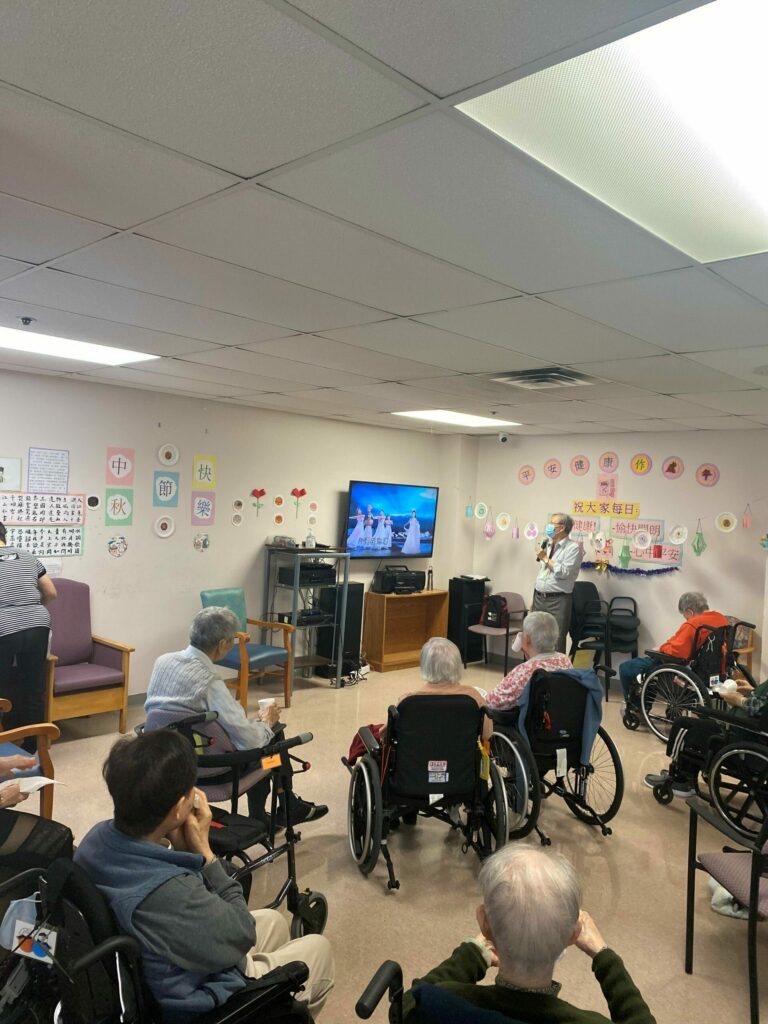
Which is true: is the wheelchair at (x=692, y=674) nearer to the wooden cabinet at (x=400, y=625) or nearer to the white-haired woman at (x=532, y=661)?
the white-haired woman at (x=532, y=661)

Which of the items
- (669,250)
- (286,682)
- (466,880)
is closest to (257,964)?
(466,880)

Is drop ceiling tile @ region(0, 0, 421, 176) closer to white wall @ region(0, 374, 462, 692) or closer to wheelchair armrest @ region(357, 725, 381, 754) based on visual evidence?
wheelchair armrest @ region(357, 725, 381, 754)

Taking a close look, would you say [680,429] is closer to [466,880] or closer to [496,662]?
[496,662]

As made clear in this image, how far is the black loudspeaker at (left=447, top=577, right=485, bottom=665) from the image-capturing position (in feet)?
23.4

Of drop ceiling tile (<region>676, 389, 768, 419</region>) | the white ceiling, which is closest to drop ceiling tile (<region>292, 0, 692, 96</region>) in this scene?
the white ceiling

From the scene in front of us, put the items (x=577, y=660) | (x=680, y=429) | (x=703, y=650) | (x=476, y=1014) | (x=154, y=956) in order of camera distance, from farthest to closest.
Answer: (x=680, y=429) < (x=703, y=650) < (x=577, y=660) < (x=154, y=956) < (x=476, y=1014)

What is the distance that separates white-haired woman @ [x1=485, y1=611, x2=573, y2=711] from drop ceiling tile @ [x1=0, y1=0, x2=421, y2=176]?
2779 mm

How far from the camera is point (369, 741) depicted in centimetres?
312

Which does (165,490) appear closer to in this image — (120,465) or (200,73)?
(120,465)

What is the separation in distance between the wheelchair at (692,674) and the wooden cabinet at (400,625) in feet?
7.17

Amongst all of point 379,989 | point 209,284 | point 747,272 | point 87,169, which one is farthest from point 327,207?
point 379,989

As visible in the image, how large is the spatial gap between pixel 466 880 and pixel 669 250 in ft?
8.78

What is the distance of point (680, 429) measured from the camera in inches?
235

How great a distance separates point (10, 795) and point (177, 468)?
3459 millimetres
